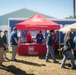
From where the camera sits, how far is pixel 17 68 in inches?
447

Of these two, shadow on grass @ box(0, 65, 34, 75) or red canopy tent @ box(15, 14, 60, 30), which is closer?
shadow on grass @ box(0, 65, 34, 75)

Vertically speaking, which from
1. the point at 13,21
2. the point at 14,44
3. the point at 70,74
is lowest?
the point at 70,74

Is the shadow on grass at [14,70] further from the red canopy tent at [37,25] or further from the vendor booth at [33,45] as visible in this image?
the red canopy tent at [37,25]

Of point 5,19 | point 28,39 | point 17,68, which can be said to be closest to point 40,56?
point 28,39

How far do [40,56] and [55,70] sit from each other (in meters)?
4.71

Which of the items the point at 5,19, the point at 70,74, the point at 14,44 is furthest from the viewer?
the point at 5,19

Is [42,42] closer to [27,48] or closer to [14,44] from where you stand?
[27,48]

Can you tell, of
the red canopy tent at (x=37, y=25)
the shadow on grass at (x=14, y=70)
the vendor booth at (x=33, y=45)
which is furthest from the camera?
the vendor booth at (x=33, y=45)

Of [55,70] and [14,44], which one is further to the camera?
[14,44]

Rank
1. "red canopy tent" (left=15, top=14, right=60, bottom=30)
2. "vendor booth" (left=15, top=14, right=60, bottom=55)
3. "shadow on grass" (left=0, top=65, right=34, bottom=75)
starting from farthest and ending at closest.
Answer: "vendor booth" (left=15, top=14, right=60, bottom=55) → "red canopy tent" (left=15, top=14, right=60, bottom=30) → "shadow on grass" (left=0, top=65, right=34, bottom=75)

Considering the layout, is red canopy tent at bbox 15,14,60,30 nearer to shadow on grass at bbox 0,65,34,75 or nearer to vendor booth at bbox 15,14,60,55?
vendor booth at bbox 15,14,60,55

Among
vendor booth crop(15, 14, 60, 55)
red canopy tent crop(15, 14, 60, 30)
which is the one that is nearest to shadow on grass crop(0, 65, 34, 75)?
vendor booth crop(15, 14, 60, 55)

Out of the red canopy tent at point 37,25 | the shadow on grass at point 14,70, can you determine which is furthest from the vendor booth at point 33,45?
the shadow on grass at point 14,70

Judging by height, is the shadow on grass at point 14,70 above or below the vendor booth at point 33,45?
below
